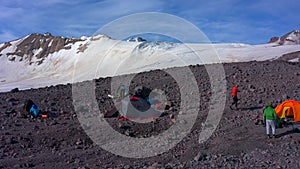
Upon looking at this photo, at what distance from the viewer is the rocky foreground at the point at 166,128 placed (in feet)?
35.7

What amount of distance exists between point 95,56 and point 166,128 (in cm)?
4287

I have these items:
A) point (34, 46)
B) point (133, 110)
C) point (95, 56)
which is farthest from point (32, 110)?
point (34, 46)

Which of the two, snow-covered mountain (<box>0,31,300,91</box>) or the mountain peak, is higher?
the mountain peak

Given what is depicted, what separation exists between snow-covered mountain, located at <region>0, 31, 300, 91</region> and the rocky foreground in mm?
20218

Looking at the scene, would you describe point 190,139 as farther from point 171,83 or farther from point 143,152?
point 171,83

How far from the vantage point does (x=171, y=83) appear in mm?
21625

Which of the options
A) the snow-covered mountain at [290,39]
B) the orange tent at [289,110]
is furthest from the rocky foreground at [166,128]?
the snow-covered mountain at [290,39]

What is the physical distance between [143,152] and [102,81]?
13174 millimetres

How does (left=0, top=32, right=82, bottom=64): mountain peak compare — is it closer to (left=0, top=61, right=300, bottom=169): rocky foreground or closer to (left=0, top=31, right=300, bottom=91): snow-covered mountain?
(left=0, top=31, right=300, bottom=91): snow-covered mountain

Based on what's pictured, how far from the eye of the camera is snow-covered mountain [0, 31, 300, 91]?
4731 centimetres

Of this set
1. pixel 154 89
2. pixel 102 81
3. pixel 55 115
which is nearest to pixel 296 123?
pixel 154 89

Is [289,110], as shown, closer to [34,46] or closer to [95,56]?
[95,56]

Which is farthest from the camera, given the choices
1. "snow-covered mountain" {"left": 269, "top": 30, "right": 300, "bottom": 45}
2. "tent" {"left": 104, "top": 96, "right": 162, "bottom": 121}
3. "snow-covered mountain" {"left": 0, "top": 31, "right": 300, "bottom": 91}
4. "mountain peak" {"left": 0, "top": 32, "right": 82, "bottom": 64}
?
"snow-covered mountain" {"left": 269, "top": 30, "right": 300, "bottom": 45}

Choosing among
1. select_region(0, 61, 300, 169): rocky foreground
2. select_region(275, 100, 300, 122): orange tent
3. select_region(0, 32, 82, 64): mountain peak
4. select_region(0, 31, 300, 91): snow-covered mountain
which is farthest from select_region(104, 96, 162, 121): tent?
select_region(0, 32, 82, 64): mountain peak
